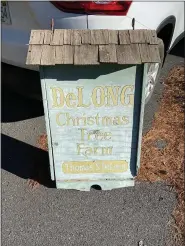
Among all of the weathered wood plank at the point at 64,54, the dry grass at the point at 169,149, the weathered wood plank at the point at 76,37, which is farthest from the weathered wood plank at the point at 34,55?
the dry grass at the point at 169,149

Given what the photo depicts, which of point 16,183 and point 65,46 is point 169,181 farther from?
point 65,46

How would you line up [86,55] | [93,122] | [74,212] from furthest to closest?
[74,212] < [93,122] < [86,55]

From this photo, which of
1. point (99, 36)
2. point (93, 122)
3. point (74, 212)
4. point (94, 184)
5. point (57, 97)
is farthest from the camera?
point (94, 184)

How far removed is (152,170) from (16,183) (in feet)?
3.70

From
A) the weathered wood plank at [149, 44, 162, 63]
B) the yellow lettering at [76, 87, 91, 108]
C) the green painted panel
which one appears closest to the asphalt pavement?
the green painted panel

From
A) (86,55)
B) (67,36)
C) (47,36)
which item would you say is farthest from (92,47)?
(47,36)

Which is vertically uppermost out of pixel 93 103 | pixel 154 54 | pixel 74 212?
pixel 154 54

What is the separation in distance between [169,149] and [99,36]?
55.5 inches

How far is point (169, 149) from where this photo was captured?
3.27 meters

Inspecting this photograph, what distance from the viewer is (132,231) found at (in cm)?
265

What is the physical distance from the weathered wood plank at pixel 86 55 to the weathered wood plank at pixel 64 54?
0.10 ft

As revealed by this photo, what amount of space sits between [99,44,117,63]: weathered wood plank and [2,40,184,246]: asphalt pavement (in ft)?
3.95

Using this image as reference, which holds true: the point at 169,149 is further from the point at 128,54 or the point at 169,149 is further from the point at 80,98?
the point at 128,54

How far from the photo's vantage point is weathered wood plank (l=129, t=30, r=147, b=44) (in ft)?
7.38
